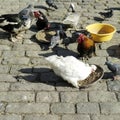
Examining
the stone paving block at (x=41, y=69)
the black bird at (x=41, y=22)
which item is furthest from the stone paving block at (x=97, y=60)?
the black bird at (x=41, y=22)

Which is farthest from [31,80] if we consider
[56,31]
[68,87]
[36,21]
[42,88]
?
[36,21]

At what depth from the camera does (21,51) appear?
8.45m

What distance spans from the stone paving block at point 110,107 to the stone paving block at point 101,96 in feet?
0.45

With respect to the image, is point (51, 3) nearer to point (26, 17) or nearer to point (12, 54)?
point (26, 17)

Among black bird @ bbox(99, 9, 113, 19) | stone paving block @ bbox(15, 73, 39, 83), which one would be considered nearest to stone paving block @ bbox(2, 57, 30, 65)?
stone paving block @ bbox(15, 73, 39, 83)

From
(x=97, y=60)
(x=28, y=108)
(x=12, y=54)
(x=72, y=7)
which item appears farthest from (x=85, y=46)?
(x=72, y=7)

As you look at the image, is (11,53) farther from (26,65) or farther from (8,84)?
(8,84)

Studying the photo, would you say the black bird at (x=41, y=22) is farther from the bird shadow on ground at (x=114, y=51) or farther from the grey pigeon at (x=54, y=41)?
the bird shadow on ground at (x=114, y=51)

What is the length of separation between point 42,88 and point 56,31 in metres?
2.58

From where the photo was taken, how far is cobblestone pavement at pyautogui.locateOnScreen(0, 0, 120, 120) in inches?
246

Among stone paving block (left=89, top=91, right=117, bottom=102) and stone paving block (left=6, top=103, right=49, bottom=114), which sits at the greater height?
stone paving block (left=89, top=91, right=117, bottom=102)

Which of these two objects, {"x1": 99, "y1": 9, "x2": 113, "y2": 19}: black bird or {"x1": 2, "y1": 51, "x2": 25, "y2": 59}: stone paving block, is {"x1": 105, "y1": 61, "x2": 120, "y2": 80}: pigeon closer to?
{"x1": 2, "y1": 51, "x2": 25, "y2": 59}: stone paving block

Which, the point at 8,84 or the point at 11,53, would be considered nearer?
the point at 8,84

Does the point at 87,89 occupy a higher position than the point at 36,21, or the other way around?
the point at 87,89
